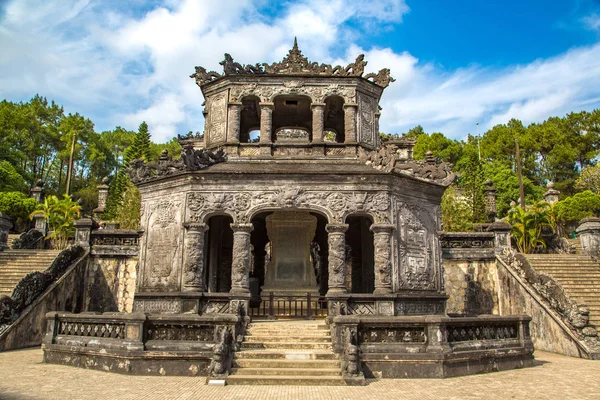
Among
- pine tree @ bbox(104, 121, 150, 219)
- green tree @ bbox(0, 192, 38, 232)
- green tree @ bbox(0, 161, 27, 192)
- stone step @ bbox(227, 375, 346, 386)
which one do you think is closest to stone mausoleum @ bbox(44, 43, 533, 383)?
stone step @ bbox(227, 375, 346, 386)

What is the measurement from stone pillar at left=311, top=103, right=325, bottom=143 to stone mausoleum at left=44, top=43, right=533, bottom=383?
0.05 meters

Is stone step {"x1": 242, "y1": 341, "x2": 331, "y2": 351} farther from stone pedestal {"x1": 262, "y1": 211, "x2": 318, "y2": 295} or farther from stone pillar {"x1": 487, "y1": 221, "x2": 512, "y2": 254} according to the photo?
stone pillar {"x1": 487, "y1": 221, "x2": 512, "y2": 254}

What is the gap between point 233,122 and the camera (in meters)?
17.0

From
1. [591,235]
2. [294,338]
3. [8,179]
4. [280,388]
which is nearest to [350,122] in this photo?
[294,338]

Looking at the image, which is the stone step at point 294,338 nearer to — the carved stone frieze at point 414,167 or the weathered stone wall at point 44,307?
the carved stone frieze at point 414,167

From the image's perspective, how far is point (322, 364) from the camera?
390 inches

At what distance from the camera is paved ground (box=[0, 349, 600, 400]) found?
8.03m

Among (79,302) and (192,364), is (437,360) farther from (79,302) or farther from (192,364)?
(79,302)

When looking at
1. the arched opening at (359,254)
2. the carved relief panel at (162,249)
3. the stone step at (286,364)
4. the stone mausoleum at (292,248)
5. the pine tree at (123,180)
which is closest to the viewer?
the stone step at (286,364)

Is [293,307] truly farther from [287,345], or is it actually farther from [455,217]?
[455,217]

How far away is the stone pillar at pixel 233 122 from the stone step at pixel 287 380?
30.9ft

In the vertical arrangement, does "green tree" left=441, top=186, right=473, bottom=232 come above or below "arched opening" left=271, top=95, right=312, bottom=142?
below

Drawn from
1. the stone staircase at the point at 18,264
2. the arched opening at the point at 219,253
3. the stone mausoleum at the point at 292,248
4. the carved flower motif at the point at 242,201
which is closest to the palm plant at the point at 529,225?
the stone mausoleum at the point at 292,248

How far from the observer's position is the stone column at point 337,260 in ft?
44.2
